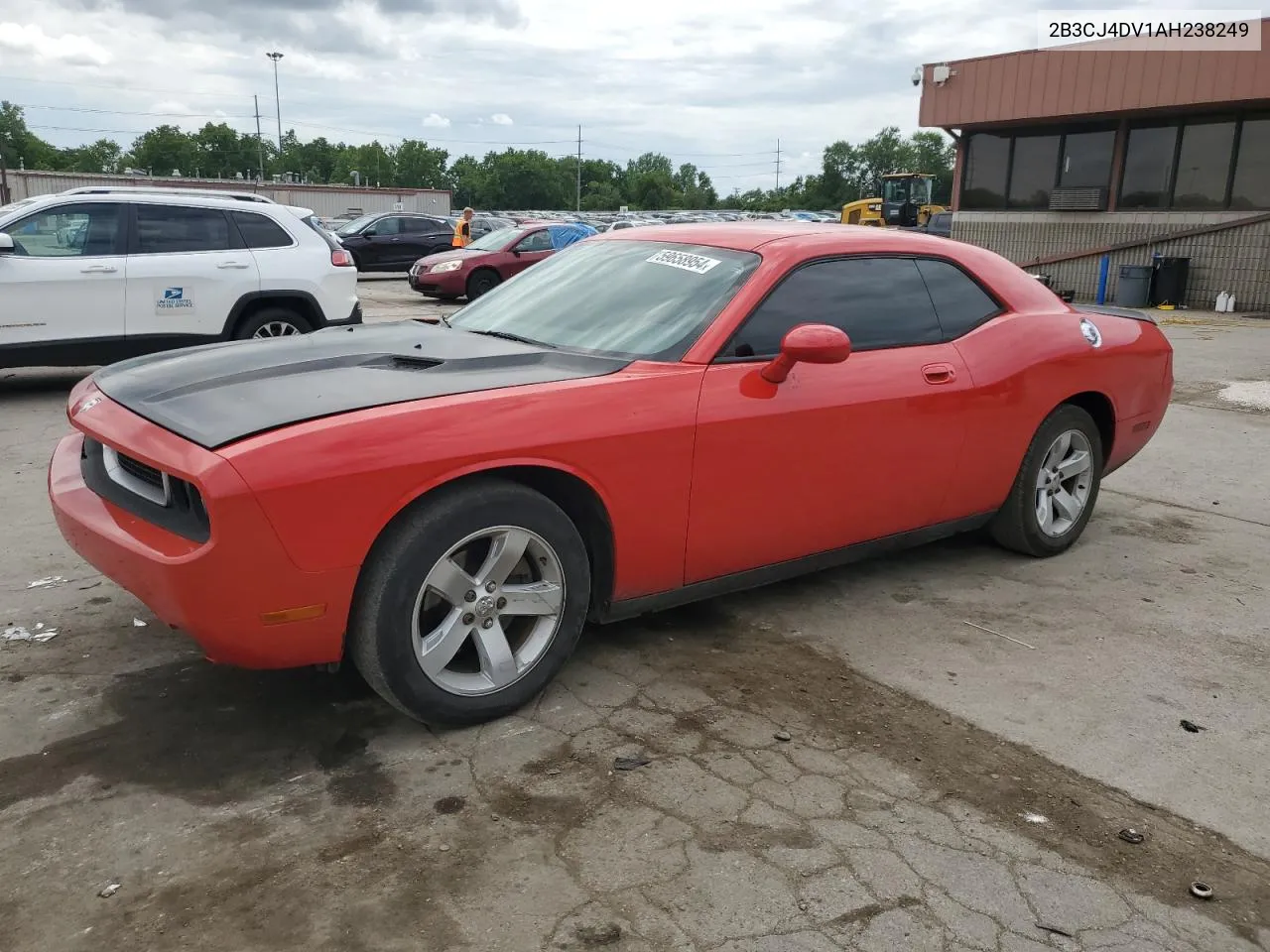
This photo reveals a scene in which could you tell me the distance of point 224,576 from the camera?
2658 mm

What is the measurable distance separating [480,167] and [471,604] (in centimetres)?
13639

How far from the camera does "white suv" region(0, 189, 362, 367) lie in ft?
25.8

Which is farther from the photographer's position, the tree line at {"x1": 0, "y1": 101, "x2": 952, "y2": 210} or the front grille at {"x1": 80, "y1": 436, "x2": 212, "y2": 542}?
the tree line at {"x1": 0, "y1": 101, "x2": 952, "y2": 210}

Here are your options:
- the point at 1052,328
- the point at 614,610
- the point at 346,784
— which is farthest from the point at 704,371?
the point at 1052,328

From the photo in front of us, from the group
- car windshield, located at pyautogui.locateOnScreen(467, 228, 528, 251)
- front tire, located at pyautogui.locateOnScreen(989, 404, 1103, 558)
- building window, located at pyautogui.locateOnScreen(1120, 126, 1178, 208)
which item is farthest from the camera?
building window, located at pyautogui.locateOnScreen(1120, 126, 1178, 208)

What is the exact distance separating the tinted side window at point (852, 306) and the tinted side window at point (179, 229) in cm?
632

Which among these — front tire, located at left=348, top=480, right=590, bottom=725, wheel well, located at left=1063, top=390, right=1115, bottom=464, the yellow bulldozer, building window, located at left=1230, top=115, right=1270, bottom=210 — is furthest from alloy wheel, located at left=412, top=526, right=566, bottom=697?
the yellow bulldozer

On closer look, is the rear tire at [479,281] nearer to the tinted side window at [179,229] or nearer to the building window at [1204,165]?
the tinted side window at [179,229]

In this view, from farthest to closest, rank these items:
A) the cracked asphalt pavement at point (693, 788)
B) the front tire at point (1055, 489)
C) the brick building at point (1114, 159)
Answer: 1. the brick building at point (1114, 159)
2. the front tire at point (1055, 489)
3. the cracked asphalt pavement at point (693, 788)

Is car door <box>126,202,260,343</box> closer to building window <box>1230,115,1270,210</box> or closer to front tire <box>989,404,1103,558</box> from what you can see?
front tire <box>989,404,1103,558</box>

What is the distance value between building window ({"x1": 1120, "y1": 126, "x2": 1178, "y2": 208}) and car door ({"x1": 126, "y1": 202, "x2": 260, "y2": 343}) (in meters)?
16.6

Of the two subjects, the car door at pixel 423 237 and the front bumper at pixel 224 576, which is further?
the car door at pixel 423 237

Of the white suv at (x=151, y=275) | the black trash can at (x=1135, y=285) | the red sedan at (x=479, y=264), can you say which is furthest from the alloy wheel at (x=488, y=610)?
the black trash can at (x=1135, y=285)

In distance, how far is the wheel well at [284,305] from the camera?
8.60 meters
